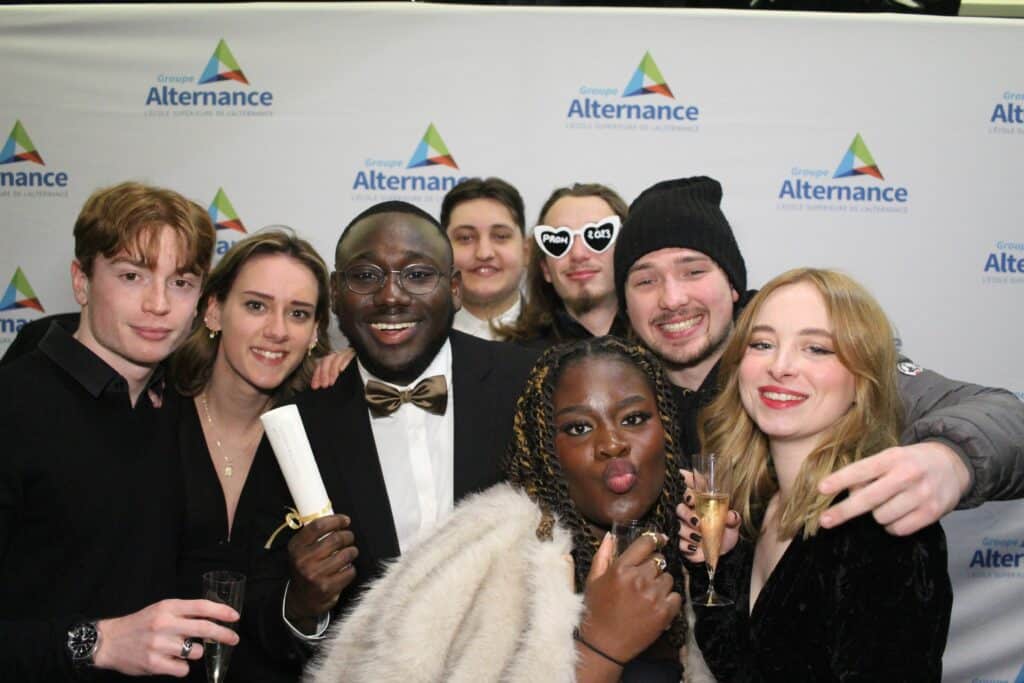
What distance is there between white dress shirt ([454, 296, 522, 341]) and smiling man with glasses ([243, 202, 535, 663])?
53.1 inches

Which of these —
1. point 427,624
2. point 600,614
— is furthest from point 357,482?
point 600,614

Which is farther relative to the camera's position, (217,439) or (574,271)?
(574,271)

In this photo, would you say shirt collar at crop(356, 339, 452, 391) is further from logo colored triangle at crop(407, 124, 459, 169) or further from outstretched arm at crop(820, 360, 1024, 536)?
logo colored triangle at crop(407, 124, 459, 169)

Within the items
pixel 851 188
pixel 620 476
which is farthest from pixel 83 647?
pixel 851 188

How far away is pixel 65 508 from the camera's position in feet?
8.22

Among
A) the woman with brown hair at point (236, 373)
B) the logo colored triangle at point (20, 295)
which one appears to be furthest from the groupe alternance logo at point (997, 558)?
the logo colored triangle at point (20, 295)

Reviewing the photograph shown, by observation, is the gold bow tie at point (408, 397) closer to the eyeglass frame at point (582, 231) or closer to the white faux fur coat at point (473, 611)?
the white faux fur coat at point (473, 611)

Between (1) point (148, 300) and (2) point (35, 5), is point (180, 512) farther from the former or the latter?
(2) point (35, 5)

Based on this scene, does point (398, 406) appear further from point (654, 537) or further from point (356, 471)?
point (654, 537)

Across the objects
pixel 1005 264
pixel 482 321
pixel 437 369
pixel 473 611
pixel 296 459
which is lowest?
pixel 473 611

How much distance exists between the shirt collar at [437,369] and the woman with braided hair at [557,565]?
1.74 feet

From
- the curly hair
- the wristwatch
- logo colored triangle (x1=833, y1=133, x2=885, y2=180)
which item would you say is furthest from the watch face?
logo colored triangle (x1=833, y1=133, x2=885, y2=180)

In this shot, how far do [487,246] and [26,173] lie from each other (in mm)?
2506

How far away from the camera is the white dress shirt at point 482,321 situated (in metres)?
4.35
